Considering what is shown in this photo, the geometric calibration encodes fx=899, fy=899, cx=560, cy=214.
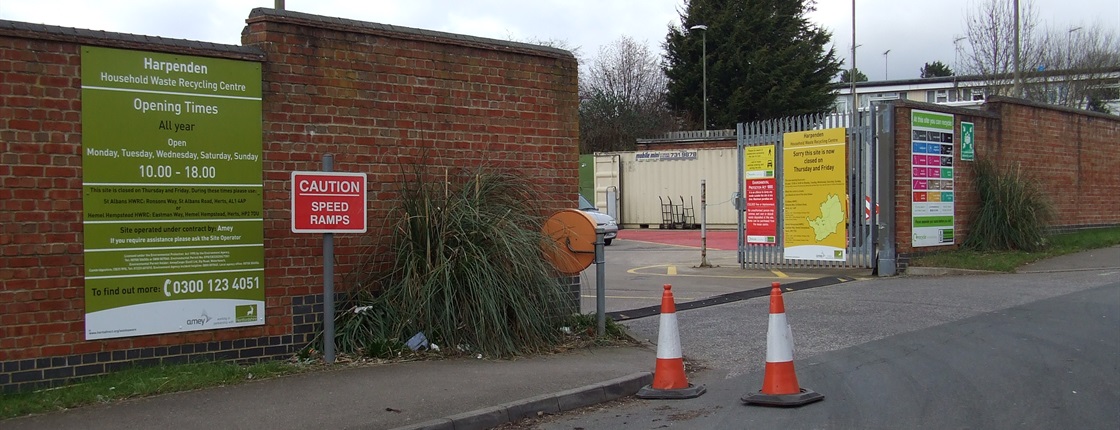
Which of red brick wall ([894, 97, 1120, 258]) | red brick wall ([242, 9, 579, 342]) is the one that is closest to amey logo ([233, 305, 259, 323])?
red brick wall ([242, 9, 579, 342])

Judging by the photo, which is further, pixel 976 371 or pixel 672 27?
pixel 672 27

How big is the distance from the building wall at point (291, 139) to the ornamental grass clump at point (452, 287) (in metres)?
0.30

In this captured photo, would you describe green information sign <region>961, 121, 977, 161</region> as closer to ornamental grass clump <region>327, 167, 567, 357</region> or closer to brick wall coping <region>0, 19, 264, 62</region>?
ornamental grass clump <region>327, 167, 567, 357</region>

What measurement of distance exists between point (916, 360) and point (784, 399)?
225 cm

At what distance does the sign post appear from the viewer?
7.45 metres

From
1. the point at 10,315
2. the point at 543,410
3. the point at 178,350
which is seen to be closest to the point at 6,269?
the point at 10,315

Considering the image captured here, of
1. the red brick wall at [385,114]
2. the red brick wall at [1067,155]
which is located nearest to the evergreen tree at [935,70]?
the red brick wall at [1067,155]

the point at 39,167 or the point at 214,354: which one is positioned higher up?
the point at 39,167

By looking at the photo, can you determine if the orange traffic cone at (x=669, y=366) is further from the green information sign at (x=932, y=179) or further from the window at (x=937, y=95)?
the window at (x=937, y=95)

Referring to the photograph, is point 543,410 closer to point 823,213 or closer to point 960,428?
point 960,428

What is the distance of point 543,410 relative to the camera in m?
6.60

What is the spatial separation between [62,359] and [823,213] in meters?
12.5

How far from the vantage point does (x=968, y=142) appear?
17.0 metres

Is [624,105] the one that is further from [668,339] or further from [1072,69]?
[668,339]
